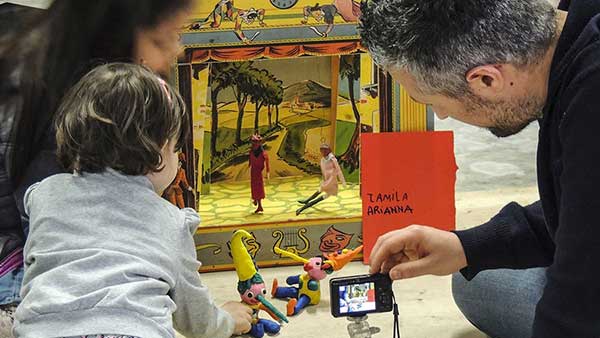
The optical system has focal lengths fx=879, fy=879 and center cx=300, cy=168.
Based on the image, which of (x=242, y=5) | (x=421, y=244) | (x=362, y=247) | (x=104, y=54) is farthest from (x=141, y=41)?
(x=362, y=247)

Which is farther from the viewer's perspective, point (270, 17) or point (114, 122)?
point (270, 17)

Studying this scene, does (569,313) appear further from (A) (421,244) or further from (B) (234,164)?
(B) (234,164)

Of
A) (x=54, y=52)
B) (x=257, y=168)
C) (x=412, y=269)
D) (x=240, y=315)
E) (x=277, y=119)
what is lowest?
(x=240, y=315)

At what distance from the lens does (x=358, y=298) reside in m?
1.33

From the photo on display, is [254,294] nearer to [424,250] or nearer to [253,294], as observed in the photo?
[253,294]

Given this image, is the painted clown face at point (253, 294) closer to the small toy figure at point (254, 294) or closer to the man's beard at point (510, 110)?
the small toy figure at point (254, 294)

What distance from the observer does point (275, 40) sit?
1.80 meters

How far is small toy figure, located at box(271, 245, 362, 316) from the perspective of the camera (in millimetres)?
1711

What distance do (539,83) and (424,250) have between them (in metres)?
0.38

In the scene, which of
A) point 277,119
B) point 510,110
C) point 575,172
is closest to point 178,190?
point 277,119

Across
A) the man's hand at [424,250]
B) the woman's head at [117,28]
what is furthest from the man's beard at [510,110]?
the woman's head at [117,28]

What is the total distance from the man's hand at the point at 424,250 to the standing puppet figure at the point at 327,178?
2.02 feet

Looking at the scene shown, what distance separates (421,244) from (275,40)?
65 centimetres

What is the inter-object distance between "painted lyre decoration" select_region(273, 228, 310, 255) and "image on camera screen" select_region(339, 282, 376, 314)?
580mm
